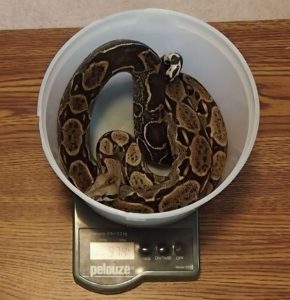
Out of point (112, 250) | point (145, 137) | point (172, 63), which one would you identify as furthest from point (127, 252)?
point (172, 63)

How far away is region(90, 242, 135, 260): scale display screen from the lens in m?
0.84

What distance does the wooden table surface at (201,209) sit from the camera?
33.2 inches

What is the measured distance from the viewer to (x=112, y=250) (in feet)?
2.78

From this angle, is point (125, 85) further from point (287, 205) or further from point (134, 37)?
point (287, 205)

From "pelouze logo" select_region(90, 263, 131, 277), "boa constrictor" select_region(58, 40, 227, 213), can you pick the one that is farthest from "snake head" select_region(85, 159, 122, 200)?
"pelouze logo" select_region(90, 263, 131, 277)

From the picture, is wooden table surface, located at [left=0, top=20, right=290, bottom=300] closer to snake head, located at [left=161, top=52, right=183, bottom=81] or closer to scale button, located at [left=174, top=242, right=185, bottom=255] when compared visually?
scale button, located at [left=174, top=242, right=185, bottom=255]

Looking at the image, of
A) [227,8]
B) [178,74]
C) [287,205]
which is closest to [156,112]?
[178,74]

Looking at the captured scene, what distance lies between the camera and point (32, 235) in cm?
86

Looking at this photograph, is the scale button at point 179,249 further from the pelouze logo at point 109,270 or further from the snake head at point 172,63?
the snake head at point 172,63

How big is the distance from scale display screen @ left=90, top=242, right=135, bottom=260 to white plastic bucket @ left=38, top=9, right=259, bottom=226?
3cm

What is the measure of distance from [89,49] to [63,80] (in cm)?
5

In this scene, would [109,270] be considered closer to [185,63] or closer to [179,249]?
[179,249]

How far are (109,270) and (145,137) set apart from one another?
186mm

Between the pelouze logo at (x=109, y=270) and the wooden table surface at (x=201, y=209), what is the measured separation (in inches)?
1.1
